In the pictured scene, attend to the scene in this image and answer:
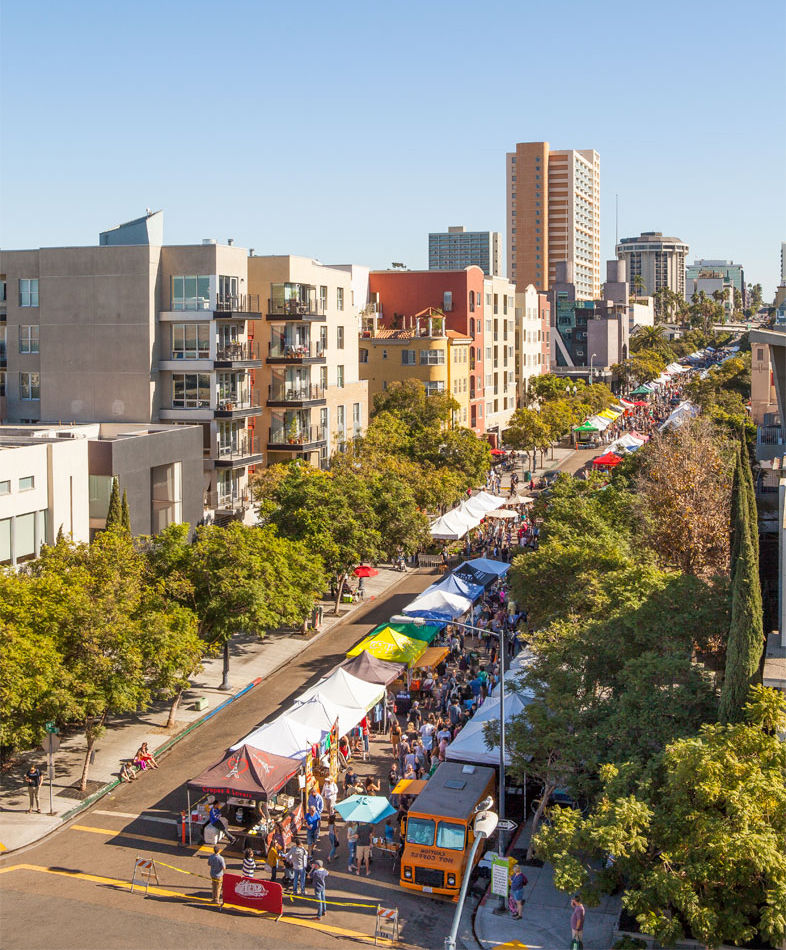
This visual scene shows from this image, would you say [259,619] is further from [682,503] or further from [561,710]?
[682,503]

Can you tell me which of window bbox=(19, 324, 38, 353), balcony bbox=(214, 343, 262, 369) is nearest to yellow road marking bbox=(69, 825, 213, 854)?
balcony bbox=(214, 343, 262, 369)

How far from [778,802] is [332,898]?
10150 millimetres

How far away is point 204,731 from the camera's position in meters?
34.5

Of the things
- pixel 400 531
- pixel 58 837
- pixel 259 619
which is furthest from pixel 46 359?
pixel 58 837

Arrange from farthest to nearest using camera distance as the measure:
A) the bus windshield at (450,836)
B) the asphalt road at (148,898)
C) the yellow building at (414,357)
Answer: the yellow building at (414,357)
the bus windshield at (450,836)
the asphalt road at (148,898)

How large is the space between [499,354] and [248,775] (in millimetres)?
83709

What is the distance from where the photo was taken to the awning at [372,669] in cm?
3459

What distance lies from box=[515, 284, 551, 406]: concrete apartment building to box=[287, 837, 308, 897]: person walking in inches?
3690

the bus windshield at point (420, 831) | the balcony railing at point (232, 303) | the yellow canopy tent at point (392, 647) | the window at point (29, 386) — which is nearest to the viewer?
the bus windshield at point (420, 831)

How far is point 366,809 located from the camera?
87.1 feet

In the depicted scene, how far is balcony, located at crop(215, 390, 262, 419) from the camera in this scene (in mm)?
54969

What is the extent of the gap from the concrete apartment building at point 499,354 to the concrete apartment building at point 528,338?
2357 millimetres

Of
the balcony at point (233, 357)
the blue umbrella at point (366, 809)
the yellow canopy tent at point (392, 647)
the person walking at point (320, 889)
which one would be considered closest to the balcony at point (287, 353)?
the balcony at point (233, 357)

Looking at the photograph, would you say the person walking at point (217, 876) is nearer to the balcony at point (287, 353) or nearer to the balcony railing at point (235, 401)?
the balcony railing at point (235, 401)
